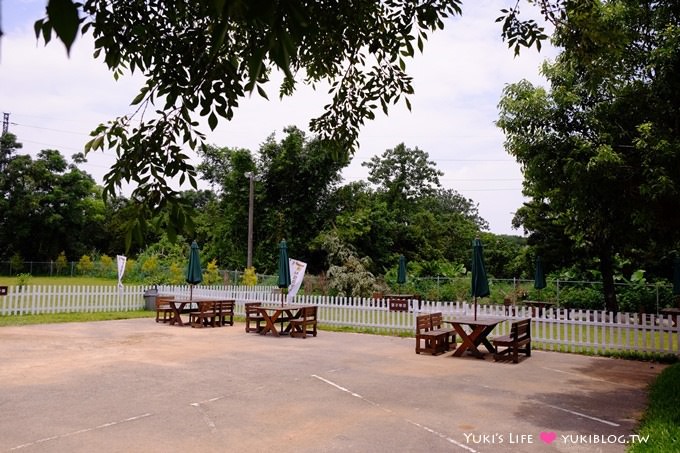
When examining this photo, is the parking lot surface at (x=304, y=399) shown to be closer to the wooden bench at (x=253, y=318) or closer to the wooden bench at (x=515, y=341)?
the wooden bench at (x=515, y=341)

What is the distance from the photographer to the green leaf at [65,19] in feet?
3.96

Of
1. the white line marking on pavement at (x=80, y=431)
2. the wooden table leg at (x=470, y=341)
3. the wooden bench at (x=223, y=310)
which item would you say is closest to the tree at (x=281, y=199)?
the wooden bench at (x=223, y=310)

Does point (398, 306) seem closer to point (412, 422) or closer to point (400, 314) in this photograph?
point (400, 314)

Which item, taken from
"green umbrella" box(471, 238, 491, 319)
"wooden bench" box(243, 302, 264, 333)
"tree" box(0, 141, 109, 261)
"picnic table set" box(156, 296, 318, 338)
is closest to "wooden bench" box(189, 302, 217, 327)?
"picnic table set" box(156, 296, 318, 338)

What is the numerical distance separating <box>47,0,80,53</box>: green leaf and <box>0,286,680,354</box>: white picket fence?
Result: 459 inches

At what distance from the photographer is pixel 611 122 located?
8008 millimetres

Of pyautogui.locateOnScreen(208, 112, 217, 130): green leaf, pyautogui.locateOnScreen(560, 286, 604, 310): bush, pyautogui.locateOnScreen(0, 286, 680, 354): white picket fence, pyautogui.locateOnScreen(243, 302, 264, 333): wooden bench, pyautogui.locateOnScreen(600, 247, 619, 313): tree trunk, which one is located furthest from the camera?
pyautogui.locateOnScreen(560, 286, 604, 310): bush

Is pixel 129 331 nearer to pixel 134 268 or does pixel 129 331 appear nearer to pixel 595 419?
pixel 595 419

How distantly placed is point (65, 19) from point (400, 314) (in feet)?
46.0

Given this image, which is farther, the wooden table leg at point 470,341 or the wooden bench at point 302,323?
the wooden bench at point 302,323

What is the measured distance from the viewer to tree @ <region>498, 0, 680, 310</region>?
6477 mm

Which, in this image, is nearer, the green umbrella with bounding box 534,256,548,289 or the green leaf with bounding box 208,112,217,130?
the green leaf with bounding box 208,112,217,130

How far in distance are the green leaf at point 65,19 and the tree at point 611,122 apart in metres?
5.47

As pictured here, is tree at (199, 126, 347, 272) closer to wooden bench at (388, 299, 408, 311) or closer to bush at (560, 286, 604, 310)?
bush at (560, 286, 604, 310)
